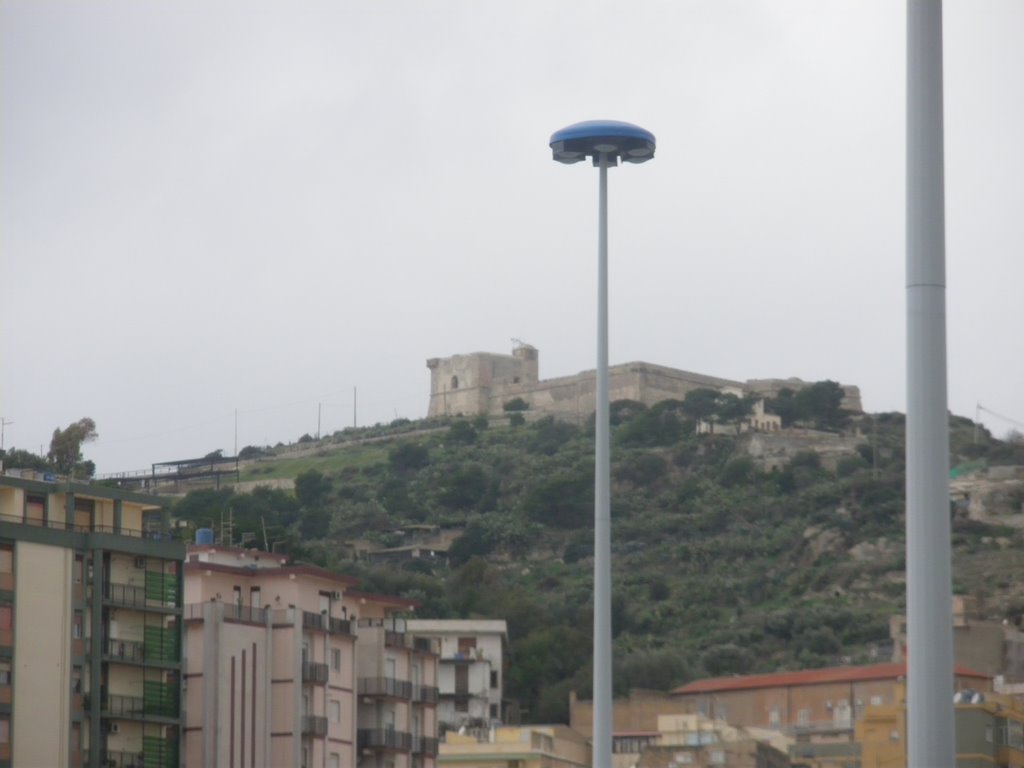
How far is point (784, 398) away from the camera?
595 ft

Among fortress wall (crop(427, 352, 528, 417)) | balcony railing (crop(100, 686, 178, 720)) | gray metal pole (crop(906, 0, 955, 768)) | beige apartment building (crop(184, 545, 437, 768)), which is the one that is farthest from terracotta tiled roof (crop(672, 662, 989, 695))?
fortress wall (crop(427, 352, 528, 417))

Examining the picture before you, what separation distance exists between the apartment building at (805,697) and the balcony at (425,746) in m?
27.3

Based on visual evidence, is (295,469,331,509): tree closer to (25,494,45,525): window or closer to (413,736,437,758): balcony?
(413,736,437,758): balcony

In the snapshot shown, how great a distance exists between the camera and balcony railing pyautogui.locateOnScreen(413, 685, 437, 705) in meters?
67.1

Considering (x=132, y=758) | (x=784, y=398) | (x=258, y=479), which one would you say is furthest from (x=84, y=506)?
(x=784, y=398)

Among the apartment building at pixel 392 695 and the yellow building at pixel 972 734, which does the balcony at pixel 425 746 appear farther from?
the yellow building at pixel 972 734

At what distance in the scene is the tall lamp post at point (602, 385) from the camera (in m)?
24.4

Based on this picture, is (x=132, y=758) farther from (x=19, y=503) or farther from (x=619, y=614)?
(x=619, y=614)

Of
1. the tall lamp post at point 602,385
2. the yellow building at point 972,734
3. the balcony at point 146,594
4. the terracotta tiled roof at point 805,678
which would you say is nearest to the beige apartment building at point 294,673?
the balcony at point 146,594

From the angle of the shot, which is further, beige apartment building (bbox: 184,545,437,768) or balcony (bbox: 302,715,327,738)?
balcony (bbox: 302,715,327,738)

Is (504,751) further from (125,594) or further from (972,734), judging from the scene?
(125,594)

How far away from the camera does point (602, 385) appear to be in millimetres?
25547

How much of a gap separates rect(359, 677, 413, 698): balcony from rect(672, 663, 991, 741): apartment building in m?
29.2

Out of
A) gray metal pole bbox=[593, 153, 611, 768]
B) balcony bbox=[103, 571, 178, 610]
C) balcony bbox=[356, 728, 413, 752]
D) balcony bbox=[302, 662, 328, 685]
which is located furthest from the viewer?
balcony bbox=[356, 728, 413, 752]
